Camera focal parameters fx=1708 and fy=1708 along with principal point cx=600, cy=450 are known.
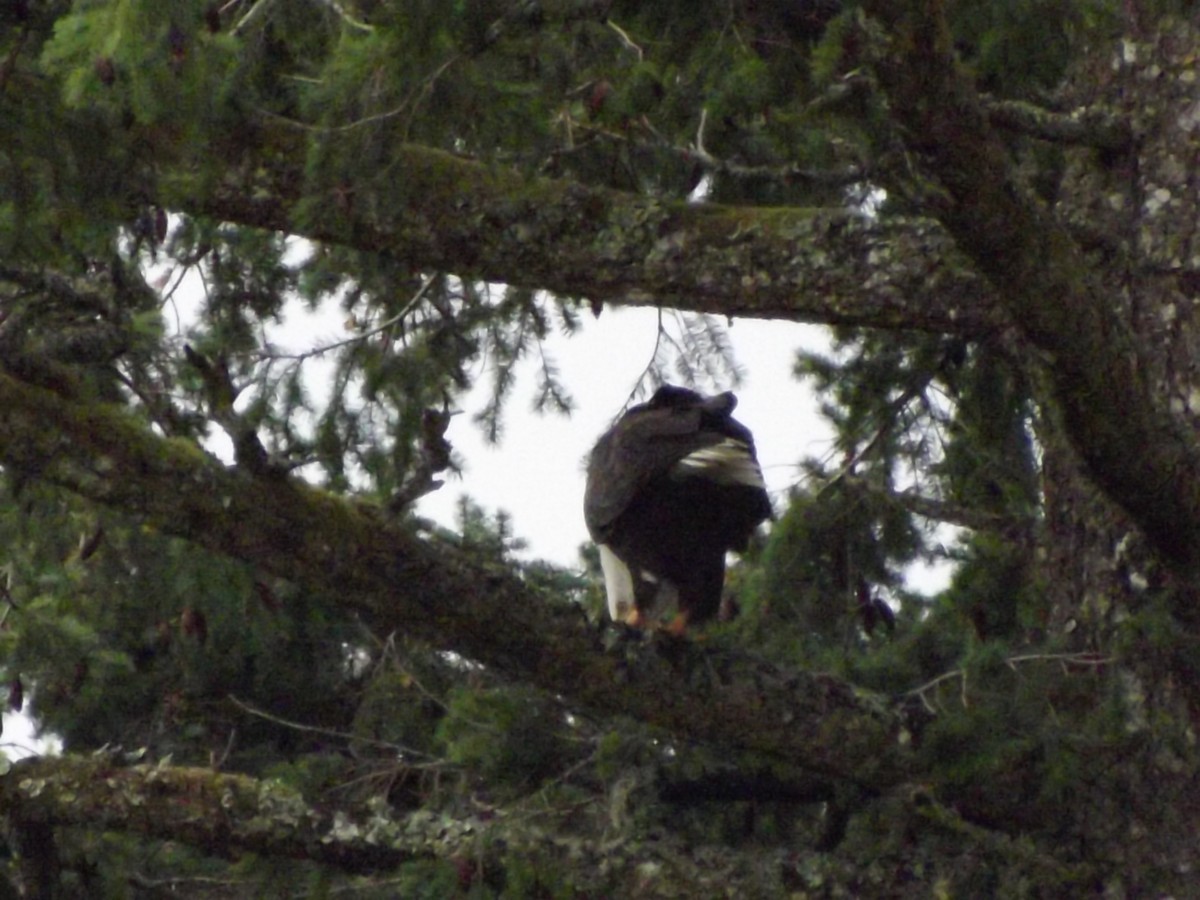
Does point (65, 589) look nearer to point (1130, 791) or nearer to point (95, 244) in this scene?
point (95, 244)

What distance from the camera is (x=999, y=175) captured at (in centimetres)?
336

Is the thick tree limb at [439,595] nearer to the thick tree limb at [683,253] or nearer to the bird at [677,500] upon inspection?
the bird at [677,500]

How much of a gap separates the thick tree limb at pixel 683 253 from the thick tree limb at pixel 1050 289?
0.69 metres

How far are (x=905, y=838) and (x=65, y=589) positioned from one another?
3.12 meters

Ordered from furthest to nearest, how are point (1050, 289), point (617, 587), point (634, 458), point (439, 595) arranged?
point (617, 587) < point (634, 458) < point (439, 595) < point (1050, 289)

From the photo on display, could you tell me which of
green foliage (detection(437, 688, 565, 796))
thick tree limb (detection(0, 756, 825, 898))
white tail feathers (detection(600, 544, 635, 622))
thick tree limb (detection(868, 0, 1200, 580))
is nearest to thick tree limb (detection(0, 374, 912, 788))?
thick tree limb (detection(0, 756, 825, 898))

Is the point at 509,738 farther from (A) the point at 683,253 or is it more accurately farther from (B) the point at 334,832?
(A) the point at 683,253

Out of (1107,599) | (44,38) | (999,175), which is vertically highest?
(44,38)

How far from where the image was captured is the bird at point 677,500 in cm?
480

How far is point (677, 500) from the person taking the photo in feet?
16.5

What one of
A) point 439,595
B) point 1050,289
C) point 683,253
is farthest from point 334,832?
point 1050,289

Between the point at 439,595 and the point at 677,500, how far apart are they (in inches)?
50.6

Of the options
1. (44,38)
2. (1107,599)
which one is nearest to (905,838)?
(1107,599)

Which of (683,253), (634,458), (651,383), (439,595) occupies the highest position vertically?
(651,383)
